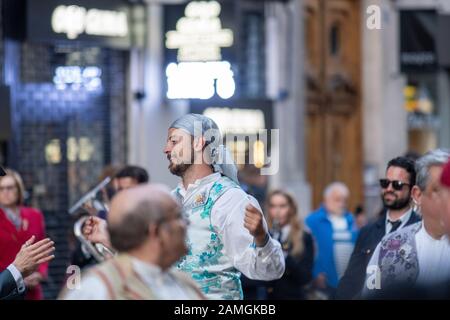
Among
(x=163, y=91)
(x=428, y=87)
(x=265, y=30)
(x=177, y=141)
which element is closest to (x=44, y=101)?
(x=163, y=91)

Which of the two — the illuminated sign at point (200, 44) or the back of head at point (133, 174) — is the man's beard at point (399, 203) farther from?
the illuminated sign at point (200, 44)

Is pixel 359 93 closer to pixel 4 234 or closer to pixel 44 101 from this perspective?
pixel 44 101

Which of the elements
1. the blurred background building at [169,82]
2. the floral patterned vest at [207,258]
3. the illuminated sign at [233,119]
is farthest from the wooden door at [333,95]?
the floral patterned vest at [207,258]

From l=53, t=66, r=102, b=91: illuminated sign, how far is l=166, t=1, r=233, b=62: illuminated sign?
104 centimetres

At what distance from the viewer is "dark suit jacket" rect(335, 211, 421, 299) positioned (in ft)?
27.2

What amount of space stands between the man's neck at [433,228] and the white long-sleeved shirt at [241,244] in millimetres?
731

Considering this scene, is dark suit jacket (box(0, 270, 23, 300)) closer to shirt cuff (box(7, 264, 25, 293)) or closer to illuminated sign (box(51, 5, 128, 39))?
shirt cuff (box(7, 264, 25, 293))

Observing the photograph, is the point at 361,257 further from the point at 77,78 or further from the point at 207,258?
the point at 77,78

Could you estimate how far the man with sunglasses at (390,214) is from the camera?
845 centimetres

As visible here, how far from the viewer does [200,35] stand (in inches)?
642

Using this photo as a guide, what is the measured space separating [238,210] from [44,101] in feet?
30.2

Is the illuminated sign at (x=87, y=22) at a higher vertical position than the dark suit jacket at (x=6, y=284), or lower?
higher

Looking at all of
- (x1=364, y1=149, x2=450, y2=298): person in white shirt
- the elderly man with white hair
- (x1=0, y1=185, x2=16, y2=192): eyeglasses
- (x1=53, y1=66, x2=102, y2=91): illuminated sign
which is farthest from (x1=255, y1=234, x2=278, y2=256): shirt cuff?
(x1=53, y1=66, x2=102, y2=91): illuminated sign

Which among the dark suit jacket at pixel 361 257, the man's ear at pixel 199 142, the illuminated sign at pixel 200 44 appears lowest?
the dark suit jacket at pixel 361 257
